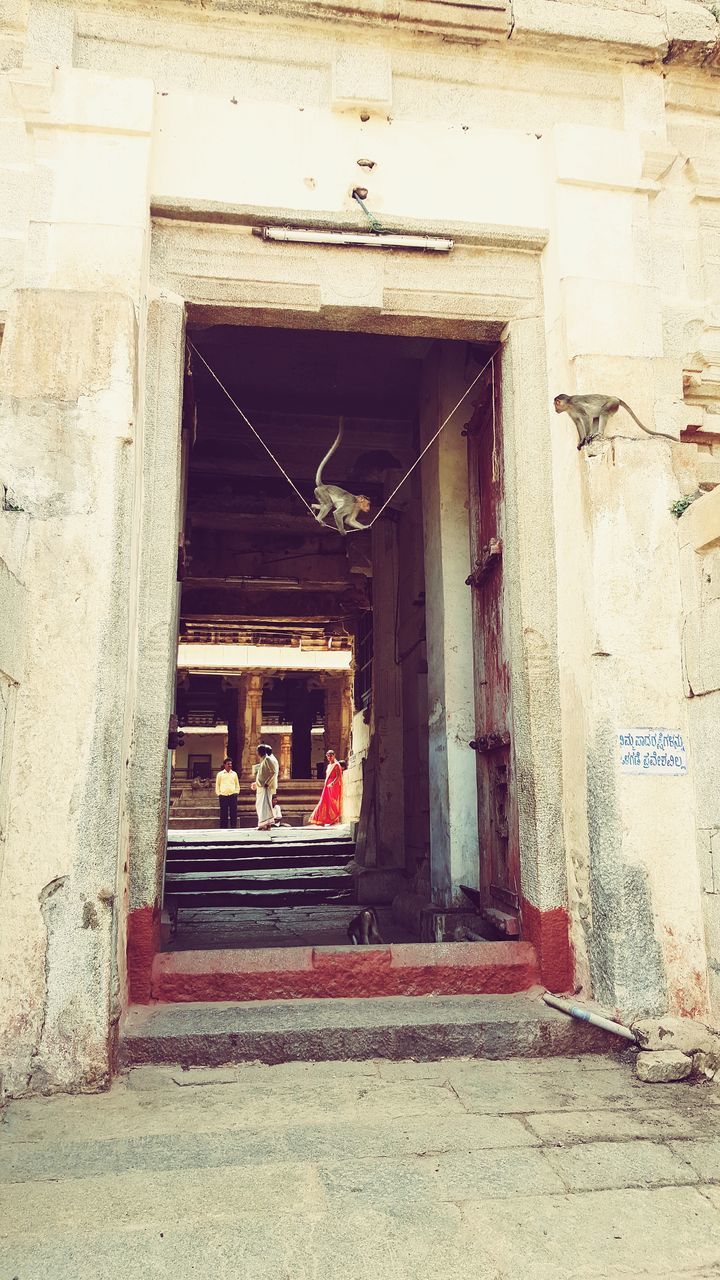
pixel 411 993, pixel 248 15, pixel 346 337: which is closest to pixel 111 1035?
pixel 411 993

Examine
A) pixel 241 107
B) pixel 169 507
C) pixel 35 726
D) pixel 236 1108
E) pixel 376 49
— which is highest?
pixel 376 49

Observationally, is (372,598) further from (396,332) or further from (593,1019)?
(593,1019)

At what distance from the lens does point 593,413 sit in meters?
4.01

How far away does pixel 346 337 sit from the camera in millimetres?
7199

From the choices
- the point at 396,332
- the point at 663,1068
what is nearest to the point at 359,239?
the point at 396,332

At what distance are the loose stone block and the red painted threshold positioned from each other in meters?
0.77

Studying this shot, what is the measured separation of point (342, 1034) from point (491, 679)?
2.38m

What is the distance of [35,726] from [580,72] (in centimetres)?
434

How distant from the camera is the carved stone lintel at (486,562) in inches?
191

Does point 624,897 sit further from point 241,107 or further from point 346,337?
point 346,337

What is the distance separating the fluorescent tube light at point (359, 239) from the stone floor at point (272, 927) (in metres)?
3.83

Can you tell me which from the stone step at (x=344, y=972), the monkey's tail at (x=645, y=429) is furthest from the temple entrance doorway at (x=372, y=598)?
the monkey's tail at (x=645, y=429)

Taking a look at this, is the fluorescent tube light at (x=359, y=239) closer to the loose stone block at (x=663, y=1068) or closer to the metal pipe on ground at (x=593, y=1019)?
the metal pipe on ground at (x=593, y=1019)

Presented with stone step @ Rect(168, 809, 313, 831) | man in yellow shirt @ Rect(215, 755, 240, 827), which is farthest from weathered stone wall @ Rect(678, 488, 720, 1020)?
stone step @ Rect(168, 809, 313, 831)
